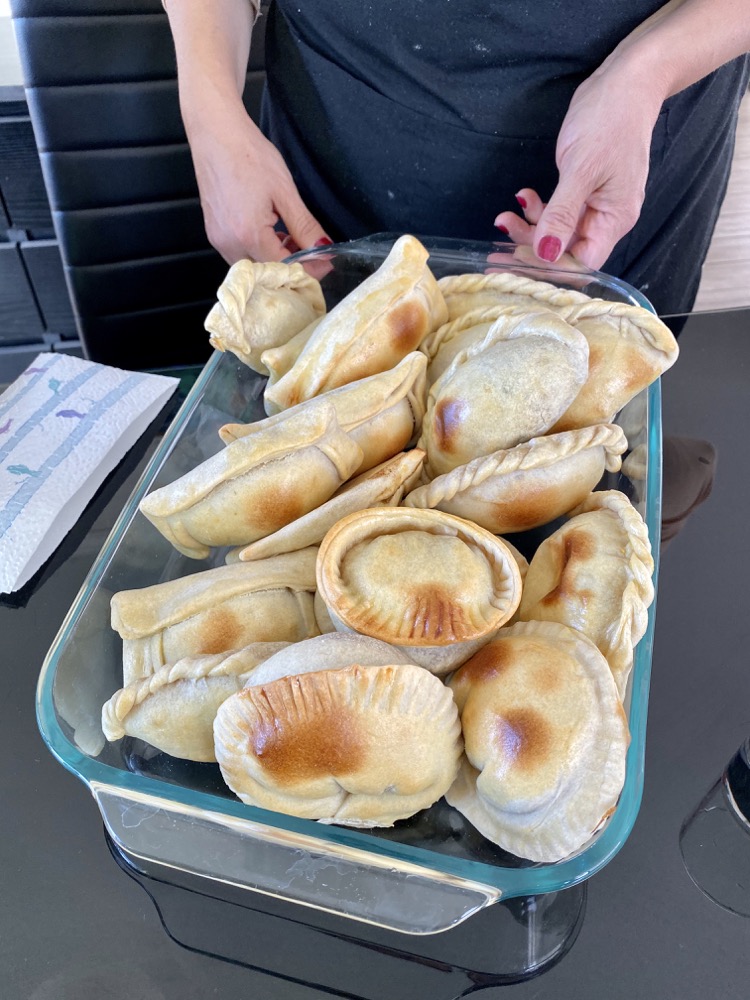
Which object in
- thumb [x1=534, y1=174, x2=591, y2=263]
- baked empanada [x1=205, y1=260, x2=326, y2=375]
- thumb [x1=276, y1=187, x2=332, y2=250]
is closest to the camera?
baked empanada [x1=205, y1=260, x2=326, y2=375]

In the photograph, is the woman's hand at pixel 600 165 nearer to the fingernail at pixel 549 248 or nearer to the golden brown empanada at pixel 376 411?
the fingernail at pixel 549 248

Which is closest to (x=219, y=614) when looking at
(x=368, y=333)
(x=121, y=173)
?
(x=368, y=333)

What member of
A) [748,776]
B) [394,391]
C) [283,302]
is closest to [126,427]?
[283,302]

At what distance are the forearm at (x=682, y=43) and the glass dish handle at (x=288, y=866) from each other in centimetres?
67

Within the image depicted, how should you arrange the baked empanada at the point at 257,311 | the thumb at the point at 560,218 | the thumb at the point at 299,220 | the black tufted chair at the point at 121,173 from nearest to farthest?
1. the baked empanada at the point at 257,311
2. the thumb at the point at 560,218
3. the thumb at the point at 299,220
4. the black tufted chair at the point at 121,173

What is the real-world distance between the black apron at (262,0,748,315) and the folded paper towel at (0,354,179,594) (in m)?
0.32

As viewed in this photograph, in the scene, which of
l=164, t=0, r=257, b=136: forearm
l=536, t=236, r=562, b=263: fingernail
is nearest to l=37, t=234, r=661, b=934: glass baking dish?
l=536, t=236, r=562, b=263: fingernail

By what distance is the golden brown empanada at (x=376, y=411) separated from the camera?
478 millimetres

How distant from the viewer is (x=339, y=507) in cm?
45

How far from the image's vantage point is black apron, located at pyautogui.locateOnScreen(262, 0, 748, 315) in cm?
73

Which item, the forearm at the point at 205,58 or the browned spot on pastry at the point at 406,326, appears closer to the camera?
the browned spot on pastry at the point at 406,326

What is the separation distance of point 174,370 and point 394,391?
0.41 m

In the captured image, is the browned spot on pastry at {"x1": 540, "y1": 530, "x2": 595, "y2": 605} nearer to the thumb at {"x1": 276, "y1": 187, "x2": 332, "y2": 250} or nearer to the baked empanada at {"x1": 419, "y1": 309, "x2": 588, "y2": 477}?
the baked empanada at {"x1": 419, "y1": 309, "x2": 588, "y2": 477}

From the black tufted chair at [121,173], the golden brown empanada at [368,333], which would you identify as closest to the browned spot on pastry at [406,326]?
the golden brown empanada at [368,333]
